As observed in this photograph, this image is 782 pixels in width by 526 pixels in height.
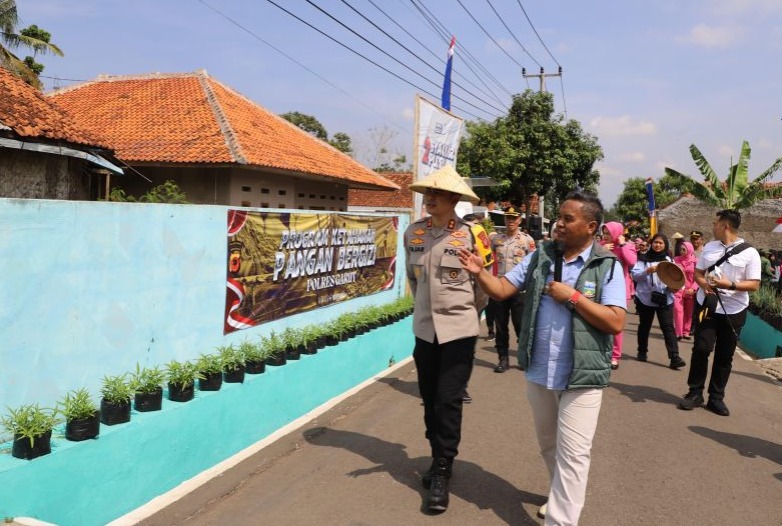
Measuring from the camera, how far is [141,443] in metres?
3.63

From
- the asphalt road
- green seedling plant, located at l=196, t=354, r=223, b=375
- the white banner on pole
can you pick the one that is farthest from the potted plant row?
the white banner on pole

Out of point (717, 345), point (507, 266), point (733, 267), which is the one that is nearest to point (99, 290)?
point (507, 266)

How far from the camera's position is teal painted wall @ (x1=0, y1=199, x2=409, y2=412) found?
11.5 ft

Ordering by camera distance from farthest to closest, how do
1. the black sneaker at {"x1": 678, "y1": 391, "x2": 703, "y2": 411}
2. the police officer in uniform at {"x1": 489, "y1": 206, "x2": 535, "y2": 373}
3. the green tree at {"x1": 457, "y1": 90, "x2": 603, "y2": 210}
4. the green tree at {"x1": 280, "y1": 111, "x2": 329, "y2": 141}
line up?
the green tree at {"x1": 280, "y1": 111, "x2": 329, "y2": 141}, the green tree at {"x1": 457, "y1": 90, "x2": 603, "y2": 210}, the police officer in uniform at {"x1": 489, "y1": 206, "x2": 535, "y2": 373}, the black sneaker at {"x1": 678, "y1": 391, "x2": 703, "y2": 411}

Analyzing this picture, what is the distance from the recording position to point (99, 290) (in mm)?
4059

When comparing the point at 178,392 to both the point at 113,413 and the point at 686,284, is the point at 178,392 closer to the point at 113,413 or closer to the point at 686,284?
the point at 113,413

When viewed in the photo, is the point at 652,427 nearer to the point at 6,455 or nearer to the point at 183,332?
the point at 183,332

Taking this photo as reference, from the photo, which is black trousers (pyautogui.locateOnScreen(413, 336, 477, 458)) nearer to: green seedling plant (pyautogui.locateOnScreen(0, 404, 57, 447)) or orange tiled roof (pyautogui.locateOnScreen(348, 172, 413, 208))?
green seedling plant (pyautogui.locateOnScreen(0, 404, 57, 447))

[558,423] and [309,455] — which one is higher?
[558,423]

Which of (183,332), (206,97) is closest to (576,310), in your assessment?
(183,332)

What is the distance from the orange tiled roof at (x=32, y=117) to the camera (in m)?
10.5

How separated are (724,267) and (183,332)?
4.89 metres

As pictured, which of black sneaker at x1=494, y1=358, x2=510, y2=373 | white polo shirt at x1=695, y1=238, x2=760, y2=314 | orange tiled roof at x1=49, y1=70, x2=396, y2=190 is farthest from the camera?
orange tiled roof at x1=49, y1=70, x2=396, y2=190

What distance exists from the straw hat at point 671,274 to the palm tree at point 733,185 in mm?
10700
